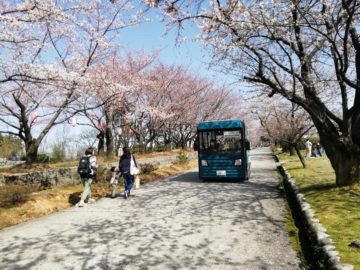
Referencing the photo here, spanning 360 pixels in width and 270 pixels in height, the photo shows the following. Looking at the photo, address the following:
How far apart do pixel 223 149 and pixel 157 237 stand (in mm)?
9430

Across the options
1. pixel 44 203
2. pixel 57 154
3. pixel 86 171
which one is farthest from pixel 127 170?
pixel 57 154

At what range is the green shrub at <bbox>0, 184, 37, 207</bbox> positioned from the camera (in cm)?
958

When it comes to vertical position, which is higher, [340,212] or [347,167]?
[347,167]

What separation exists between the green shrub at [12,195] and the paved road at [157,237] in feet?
4.29

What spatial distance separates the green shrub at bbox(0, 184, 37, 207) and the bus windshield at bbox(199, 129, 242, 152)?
8.27 m

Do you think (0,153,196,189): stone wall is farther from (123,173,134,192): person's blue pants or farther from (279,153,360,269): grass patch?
(279,153,360,269): grass patch

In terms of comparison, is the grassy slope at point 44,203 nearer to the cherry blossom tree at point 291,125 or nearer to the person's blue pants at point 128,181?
the person's blue pants at point 128,181

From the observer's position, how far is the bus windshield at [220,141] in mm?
15619

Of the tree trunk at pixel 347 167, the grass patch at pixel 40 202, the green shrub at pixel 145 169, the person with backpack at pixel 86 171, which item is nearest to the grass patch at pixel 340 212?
the tree trunk at pixel 347 167

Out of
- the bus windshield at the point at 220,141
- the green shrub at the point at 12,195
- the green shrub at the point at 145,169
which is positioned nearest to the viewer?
the green shrub at the point at 12,195

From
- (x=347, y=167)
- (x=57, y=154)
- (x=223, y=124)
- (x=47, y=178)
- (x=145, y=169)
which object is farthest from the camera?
(x=57, y=154)

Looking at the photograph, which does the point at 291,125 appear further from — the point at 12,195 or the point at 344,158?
the point at 12,195

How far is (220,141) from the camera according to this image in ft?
52.5

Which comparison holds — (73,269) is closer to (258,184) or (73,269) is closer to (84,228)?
(84,228)
